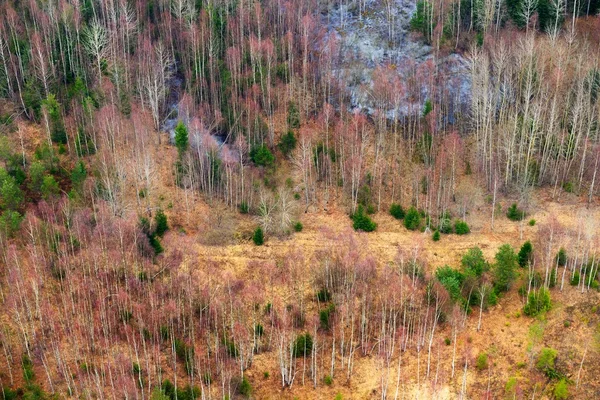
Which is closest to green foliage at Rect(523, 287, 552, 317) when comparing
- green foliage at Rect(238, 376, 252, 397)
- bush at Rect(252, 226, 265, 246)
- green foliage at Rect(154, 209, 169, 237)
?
green foliage at Rect(238, 376, 252, 397)

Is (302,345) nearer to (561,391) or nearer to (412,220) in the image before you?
(412,220)

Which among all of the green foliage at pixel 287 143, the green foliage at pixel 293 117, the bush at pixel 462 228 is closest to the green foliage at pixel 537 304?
the bush at pixel 462 228

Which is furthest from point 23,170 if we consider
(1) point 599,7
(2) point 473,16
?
(1) point 599,7

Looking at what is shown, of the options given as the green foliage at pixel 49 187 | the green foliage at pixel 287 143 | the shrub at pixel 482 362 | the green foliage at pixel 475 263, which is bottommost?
the shrub at pixel 482 362

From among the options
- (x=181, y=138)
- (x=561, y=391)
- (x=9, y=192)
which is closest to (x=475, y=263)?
(x=561, y=391)

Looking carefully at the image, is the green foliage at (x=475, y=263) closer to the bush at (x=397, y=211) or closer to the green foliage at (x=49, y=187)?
the bush at (x=397, y=211)

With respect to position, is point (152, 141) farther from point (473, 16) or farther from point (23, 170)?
point (473, 16)
